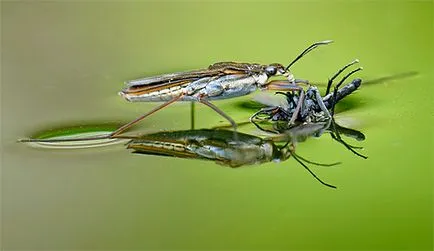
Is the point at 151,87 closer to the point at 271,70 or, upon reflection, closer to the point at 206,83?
the point at 206,83

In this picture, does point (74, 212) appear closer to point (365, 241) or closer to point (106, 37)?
point (365, 241)

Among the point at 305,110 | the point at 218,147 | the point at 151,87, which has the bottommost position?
the point at 218,147

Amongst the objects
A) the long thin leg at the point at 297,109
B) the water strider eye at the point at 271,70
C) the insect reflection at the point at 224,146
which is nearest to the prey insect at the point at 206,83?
Answer: the water strider eye at the point at 271,70

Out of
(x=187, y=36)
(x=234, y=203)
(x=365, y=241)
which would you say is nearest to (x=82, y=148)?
(x=234, y=203)

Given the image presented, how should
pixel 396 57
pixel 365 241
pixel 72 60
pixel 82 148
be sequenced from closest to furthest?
pixel 365 241, pixel 82 148, pixel 396 57, pixel 72 60

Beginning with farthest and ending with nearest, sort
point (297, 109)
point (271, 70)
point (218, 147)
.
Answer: point (271, 70) → point (297, 109) → point (218, 147)

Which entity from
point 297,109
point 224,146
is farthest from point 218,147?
point 297,109

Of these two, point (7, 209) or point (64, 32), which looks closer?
point (7, 209)
